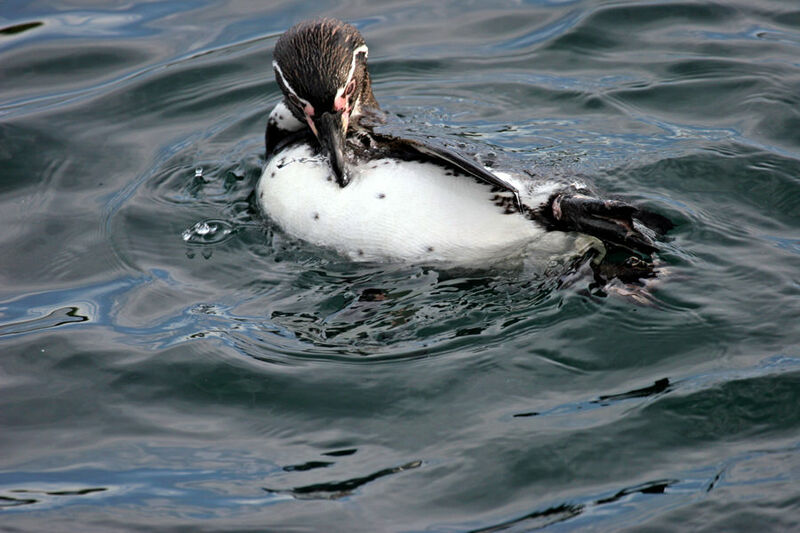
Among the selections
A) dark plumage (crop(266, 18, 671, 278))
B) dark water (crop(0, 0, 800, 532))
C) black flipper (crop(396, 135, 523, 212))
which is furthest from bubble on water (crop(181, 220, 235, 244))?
black flipper (crop(396, 135, 523, 212))

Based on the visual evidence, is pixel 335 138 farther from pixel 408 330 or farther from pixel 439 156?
pixel 408 330

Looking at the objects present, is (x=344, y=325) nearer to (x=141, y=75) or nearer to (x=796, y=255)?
(x=796, y=255)

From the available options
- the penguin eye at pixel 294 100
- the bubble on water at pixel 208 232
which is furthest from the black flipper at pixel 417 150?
the bubble on water at pixel 208 232

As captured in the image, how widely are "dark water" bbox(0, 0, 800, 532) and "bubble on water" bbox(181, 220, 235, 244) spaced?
31 mm

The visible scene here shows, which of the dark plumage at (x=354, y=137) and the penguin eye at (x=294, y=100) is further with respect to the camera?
the penguin eye at (x=294, y=100)

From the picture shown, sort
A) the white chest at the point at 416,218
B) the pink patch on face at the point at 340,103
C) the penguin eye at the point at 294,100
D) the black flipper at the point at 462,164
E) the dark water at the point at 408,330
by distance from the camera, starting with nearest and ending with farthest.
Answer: the dark water at the point at 408,330
the black flipper at the point at 462,164
the white chest at the point at 416,218
the pink patch on face at the point at 340,103
the penguin eye at the point at 294,100

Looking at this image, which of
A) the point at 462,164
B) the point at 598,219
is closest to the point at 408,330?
the point at 462,164

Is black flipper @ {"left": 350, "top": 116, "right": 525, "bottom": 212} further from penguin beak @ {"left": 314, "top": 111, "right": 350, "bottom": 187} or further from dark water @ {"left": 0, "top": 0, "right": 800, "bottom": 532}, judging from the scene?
dark water @ {"left": 0, "top": 0, "right": 800, "bottom": 532}

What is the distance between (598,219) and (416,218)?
858 mm

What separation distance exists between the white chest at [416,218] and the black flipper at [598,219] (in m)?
0.12

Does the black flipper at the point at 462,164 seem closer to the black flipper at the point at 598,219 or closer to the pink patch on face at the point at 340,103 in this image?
the black flipper at the point at 598,219

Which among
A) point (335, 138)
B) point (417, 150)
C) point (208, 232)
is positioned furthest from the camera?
point (208, 232)

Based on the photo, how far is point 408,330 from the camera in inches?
173

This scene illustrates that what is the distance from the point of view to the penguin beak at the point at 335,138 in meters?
4.64
